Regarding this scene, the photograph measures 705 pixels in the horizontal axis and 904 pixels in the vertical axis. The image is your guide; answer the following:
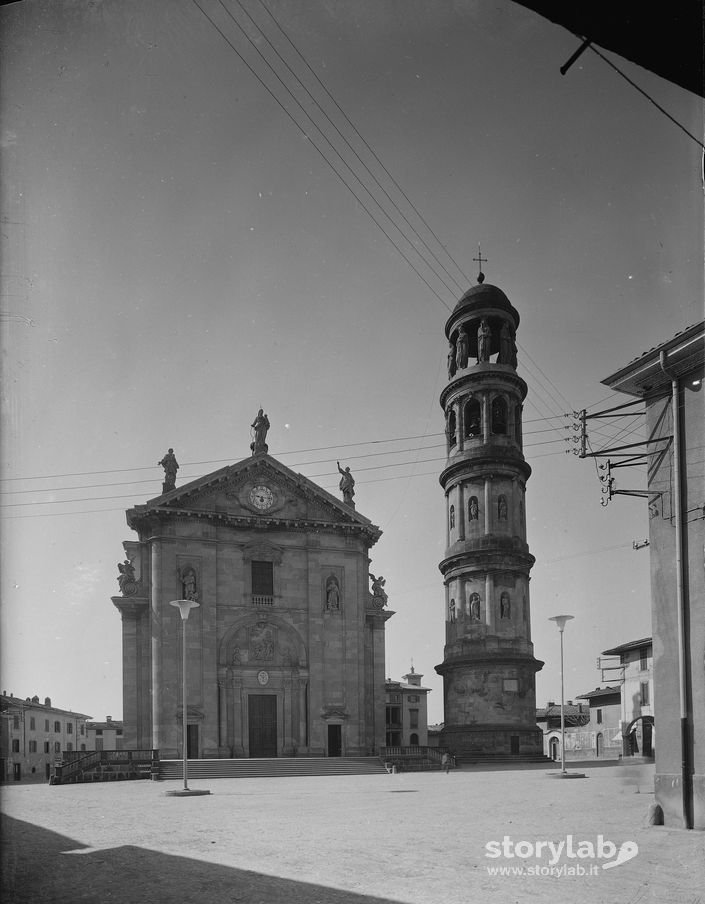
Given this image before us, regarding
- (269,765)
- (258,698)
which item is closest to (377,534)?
(258,698)

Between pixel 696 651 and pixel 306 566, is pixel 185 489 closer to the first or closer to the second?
pixel 306 566

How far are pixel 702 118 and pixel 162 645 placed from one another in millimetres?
38153

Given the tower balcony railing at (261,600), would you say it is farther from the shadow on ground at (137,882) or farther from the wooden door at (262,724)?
the shadow on ground at (137,882)

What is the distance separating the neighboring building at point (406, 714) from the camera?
3265 inches

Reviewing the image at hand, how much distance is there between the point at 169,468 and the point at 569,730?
1451 inches

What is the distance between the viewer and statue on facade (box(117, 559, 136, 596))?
144ft

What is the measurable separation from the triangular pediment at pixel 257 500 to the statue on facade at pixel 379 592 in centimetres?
278

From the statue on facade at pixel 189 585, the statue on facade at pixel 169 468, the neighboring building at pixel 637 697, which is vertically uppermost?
the statue on facade at pixel 169 468

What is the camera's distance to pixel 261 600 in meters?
45.0

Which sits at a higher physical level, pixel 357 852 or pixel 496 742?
pixel 357 852

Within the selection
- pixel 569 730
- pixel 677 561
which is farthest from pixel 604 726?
pixel 677 561

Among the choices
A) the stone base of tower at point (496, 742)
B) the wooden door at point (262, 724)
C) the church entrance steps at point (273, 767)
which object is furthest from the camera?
the wooden door at point (262, 724)

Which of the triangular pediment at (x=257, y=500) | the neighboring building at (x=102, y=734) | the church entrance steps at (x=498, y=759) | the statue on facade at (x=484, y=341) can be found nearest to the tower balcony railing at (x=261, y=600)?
the triangular pediment at (x=257, y=500)

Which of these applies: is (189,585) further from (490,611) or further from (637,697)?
(637,697)
